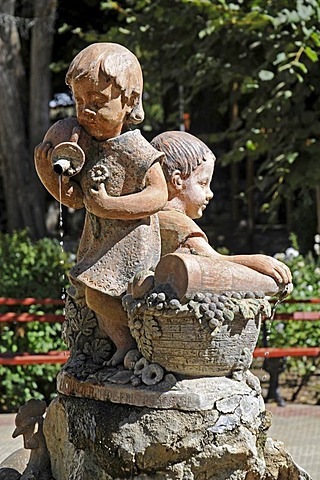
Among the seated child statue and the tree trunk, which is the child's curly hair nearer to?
the seated child statue

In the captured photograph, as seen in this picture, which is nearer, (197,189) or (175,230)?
(175,230)

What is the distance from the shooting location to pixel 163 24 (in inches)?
443

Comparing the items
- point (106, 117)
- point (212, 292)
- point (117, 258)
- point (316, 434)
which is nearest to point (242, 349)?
point (212, 292)

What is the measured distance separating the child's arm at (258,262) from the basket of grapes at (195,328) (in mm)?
170

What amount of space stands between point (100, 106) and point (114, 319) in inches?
39.9

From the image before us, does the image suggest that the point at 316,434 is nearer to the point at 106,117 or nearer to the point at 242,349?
the point at 242,349

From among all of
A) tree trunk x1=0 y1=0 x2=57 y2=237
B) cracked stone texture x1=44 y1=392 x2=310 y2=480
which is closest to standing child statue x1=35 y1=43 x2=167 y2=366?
cracked stone texture x1=44 y1=392 x2=310 y2=480

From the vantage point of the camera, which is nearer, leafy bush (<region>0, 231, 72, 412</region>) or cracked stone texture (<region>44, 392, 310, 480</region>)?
cracked stone texture (<region>44, 392, 310, 480</region>)

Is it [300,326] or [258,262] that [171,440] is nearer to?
[258,262]

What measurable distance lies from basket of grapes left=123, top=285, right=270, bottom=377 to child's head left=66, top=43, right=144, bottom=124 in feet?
3.20

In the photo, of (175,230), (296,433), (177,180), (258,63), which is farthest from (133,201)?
(258,63)

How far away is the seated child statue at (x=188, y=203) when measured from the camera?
406 cm

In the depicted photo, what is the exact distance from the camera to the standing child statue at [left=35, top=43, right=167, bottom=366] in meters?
3.97

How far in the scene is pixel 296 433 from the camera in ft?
22.0
